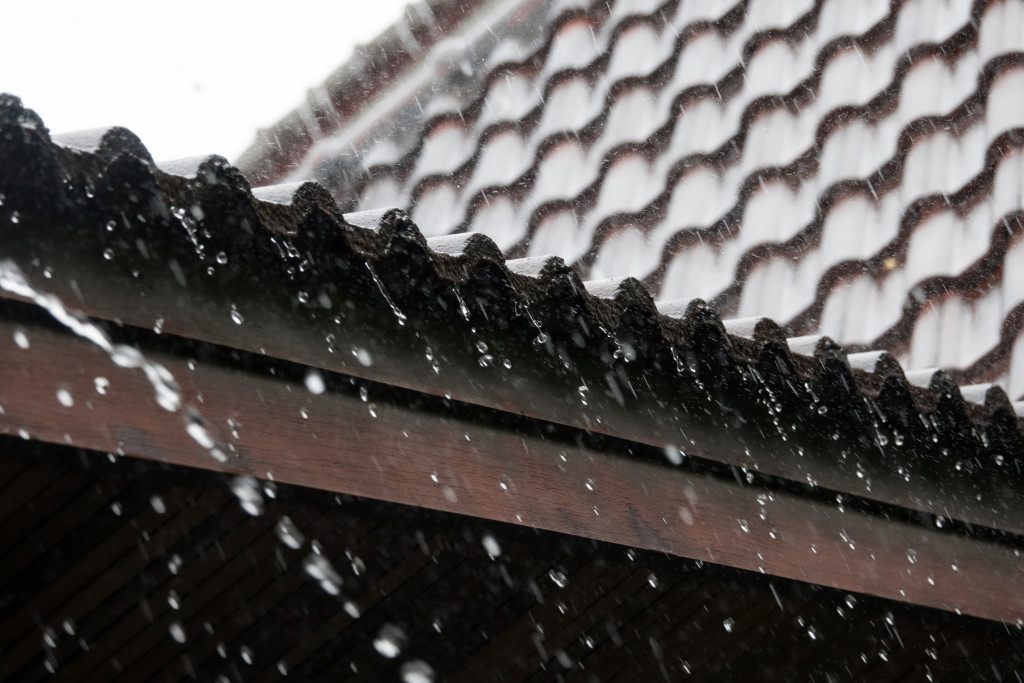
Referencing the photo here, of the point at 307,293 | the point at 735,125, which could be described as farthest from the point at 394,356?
the point at 735,125

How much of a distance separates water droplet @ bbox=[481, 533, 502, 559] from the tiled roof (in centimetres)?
142

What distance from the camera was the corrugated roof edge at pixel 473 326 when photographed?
1662 mm

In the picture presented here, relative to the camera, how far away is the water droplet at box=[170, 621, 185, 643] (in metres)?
2.52

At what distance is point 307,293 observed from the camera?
1984mm

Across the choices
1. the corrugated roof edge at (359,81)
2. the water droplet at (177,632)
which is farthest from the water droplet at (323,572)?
the corrugated roof edge at (359,81)

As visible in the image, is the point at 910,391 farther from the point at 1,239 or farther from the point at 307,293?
the point at 1,239

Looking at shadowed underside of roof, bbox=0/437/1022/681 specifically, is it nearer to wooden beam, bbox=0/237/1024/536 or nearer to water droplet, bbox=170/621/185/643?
water droplet, bbox=170/621/185/643

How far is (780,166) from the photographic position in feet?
13.3

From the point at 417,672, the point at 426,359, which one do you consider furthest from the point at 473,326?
the point at 417,672

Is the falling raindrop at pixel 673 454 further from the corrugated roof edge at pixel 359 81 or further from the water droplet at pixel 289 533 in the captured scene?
the corrugated roof edge at pixel 359 81

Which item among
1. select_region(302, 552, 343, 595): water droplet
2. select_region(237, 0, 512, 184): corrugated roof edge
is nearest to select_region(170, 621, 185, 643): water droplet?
select_region(302, 552, 343, 595): water droplet

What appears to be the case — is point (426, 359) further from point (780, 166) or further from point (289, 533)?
point (780, 166)

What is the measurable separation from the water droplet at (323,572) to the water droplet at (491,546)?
0.34 meters

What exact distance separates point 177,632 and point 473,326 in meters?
1.02
